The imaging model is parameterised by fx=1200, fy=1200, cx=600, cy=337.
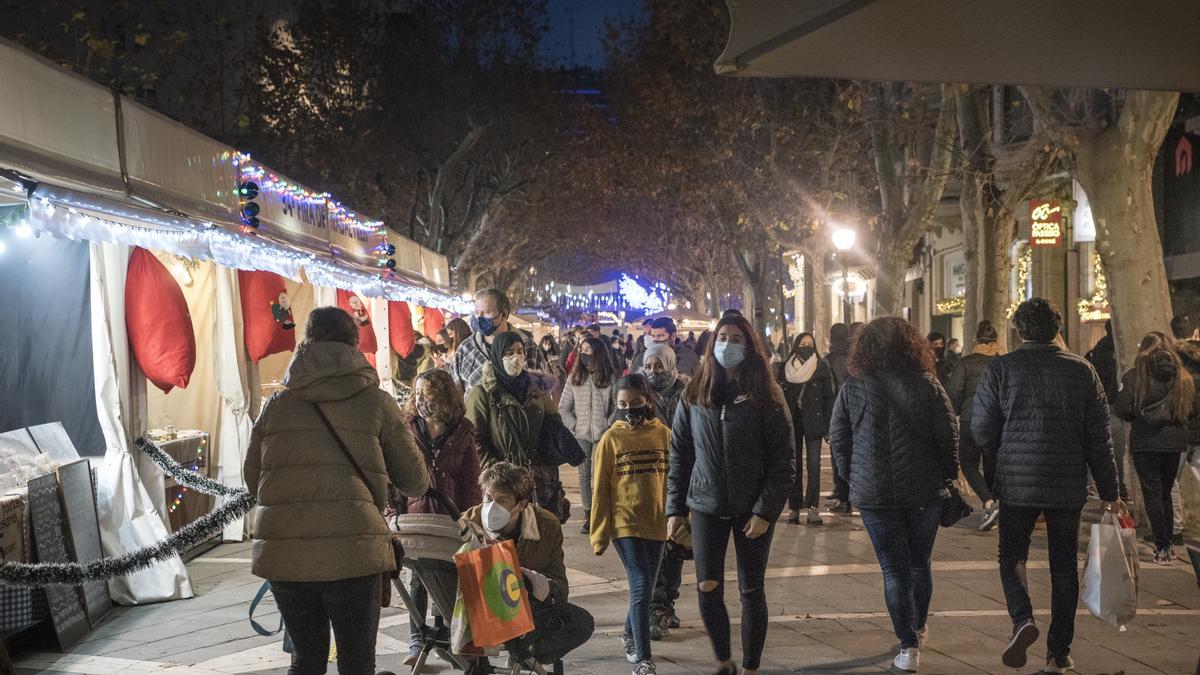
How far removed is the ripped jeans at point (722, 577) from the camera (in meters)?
5.64

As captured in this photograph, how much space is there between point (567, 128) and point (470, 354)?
31153mm

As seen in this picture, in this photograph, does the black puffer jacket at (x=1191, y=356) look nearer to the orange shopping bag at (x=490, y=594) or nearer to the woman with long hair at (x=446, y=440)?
the woman with long hair at (x=446, y=440)

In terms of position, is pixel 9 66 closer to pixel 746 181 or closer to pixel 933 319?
pixel 746 181

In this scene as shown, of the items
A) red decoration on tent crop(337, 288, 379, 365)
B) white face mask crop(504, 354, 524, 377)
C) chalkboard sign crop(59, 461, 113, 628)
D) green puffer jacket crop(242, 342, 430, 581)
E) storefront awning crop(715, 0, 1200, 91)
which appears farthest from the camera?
red decoration on tent crop(337, 288, 379, 365)

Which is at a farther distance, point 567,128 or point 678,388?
point 567,128

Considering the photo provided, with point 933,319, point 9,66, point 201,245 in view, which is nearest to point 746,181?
point 933,319

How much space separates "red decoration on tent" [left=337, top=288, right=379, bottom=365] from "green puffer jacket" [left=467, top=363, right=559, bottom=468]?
6.98 meters

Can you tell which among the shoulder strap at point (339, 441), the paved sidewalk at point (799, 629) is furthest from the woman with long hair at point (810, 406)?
the shoulder strap at point (339, 441)

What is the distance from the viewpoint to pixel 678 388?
10039mm

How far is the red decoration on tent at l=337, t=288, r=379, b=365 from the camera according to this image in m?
14.2

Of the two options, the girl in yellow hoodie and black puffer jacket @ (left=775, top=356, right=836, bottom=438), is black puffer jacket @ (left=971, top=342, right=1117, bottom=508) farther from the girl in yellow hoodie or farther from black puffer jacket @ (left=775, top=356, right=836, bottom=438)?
black puffer jacket @ (left=775, top=356, right=836, bottom=438)

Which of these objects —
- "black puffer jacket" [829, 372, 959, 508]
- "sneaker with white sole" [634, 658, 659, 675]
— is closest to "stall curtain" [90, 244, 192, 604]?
"sneaker with white sole" [634, 658, 659, 675]

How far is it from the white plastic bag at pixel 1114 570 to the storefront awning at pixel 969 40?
Result: 266 centimetres

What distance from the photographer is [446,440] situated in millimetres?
6145
